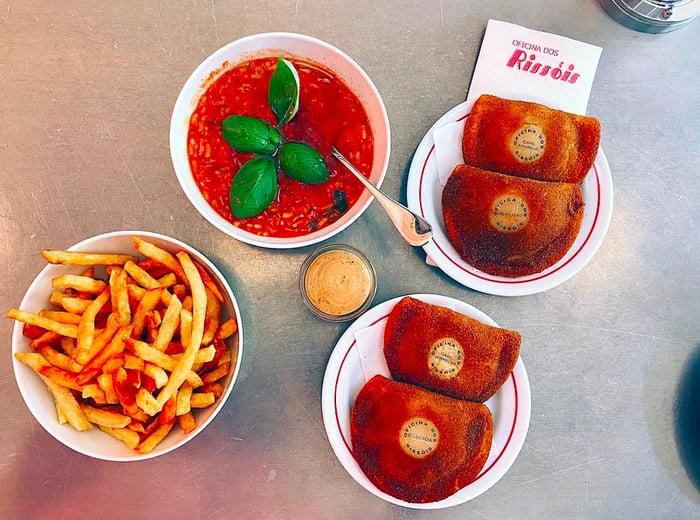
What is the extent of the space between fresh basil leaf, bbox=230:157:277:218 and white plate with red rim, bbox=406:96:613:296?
0.51 meters

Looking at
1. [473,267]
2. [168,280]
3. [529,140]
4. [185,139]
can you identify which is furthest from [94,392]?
[529,140]

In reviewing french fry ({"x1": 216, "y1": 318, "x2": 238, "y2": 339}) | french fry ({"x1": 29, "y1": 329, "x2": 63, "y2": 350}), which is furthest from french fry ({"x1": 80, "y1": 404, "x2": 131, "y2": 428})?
french fry ({"x1": 216, "y1": 318, "x2": 238, "y2": 339})

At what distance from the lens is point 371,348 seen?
1.80 metres

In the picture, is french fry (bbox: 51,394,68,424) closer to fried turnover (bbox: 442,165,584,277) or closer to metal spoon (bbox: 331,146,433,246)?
metal spoon (bbox: 331,146,433,246)

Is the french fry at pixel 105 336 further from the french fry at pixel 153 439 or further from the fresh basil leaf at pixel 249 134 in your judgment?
the fresh basil leaf at pixel 249 134

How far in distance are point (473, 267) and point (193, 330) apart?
931 millimetres

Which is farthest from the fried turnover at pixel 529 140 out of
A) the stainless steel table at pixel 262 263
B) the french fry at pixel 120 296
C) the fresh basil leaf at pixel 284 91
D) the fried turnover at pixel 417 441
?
the french fry at pixel 120 296

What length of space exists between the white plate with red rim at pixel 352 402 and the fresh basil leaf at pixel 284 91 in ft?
2.27

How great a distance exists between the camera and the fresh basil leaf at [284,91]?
154 centimetres

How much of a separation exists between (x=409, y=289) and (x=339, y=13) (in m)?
1.01

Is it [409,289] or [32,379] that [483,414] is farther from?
[32,379]

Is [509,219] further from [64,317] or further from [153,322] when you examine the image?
[64,317]

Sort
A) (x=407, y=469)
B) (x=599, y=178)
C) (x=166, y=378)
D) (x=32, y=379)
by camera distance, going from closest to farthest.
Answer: (x=166, y=378) → (x=32, y=379) → (x=407, y=469) → (x=599, y=178)

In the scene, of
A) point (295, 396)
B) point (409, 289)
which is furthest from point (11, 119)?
point (409, 289)
